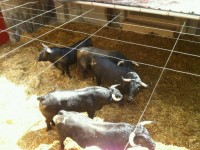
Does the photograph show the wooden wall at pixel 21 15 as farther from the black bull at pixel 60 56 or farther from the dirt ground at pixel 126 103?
the black bull at pixel 60 56

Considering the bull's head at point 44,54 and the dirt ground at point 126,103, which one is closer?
the dirt ground at point 126,103

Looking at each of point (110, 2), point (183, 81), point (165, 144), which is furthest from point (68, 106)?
point (183, 81)

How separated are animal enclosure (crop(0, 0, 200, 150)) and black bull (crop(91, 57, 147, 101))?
24cm

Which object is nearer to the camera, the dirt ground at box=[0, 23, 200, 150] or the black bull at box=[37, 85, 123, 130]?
the black bull at box=[37, 85, 123, 130]

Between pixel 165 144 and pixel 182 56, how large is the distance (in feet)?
7.51

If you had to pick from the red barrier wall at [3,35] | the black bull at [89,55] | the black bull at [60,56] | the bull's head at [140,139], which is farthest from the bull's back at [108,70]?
the red barrier wall at [3,35]

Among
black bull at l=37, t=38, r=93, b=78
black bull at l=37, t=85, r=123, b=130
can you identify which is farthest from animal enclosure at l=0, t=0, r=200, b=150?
black bull at l=37, t=85, r=123, b=130

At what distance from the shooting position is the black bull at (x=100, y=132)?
2.52 metres

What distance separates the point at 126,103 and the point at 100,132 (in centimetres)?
125

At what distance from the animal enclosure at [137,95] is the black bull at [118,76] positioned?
243 mm

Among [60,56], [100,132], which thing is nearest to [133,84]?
[100,132]

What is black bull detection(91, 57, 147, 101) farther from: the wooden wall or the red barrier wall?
the red barrier wall

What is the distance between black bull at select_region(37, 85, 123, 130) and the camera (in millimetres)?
3196

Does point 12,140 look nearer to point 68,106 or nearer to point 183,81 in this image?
point 68,106
